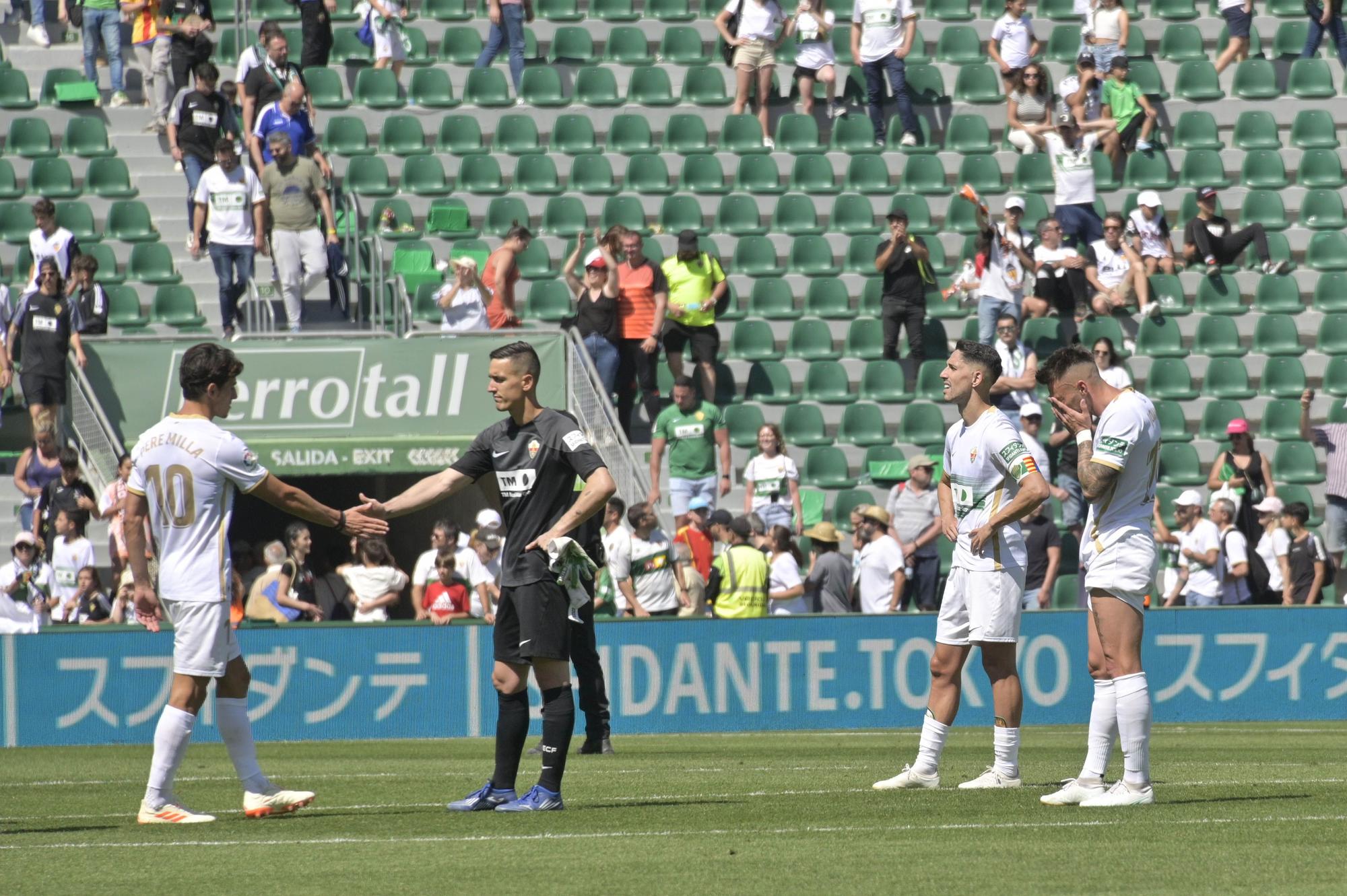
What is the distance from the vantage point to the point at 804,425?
2181 centimetres

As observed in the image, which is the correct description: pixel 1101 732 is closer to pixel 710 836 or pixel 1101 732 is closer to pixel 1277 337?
pixel 710 836

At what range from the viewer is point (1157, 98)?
25.6 m

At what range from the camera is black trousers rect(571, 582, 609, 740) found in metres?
12.4

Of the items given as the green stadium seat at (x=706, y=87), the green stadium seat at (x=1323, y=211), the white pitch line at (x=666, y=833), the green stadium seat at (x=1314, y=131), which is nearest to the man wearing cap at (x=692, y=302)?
the green stadium seat at (x=706, y=87)

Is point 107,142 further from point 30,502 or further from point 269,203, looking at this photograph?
point 30,502

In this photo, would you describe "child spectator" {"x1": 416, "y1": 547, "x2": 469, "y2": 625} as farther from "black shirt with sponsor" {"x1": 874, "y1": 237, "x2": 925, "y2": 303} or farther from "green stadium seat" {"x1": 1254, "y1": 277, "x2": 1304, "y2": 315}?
"green stadium seat" {"x1": 1254, "y1": 277, "x2": 1304, "y2": 315}

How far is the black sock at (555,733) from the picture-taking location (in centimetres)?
860

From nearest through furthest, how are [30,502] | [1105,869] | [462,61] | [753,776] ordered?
[1105,869] → [753,776] → [30,502] → [462,61]

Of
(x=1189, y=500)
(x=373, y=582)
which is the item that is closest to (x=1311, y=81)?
(x=1189, y=500)

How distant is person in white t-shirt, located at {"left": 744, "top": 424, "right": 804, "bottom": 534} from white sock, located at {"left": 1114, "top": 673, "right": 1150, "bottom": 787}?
11036 mm

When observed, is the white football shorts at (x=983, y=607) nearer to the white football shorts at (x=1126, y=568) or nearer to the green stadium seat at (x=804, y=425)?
the white football shorts at (x=1126, y=568)

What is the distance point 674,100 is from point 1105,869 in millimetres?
19426

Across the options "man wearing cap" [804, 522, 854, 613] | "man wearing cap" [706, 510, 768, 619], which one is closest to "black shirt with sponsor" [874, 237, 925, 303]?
"man wearing cap" [804, 522, 854, 613]

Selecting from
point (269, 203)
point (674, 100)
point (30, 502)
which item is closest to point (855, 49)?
point (674, 100)
